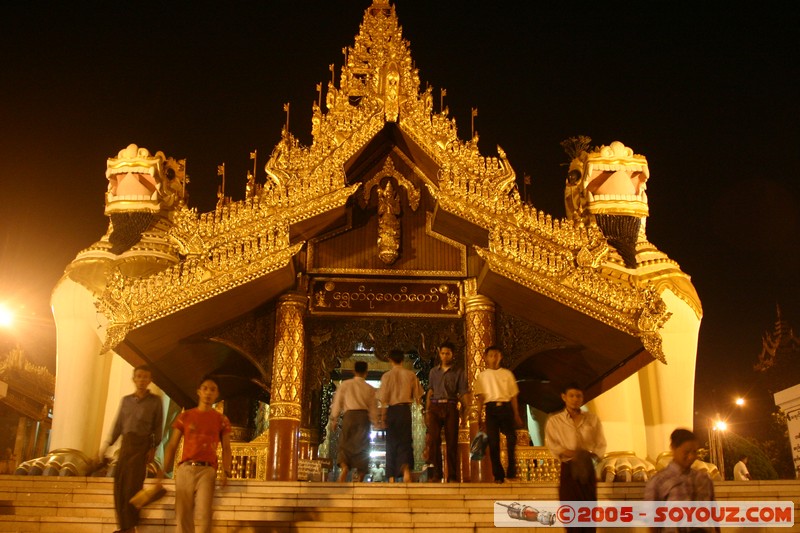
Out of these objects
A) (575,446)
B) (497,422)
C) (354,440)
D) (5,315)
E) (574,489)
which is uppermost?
(5,315)

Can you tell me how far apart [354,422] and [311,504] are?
1.72 m

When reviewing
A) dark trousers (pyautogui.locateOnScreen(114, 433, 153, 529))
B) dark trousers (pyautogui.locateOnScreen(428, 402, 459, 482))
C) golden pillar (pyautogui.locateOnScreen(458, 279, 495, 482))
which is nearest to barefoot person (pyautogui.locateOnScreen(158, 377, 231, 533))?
dark trousers (pyautogui.locateOnScreen(114, 433, 153, 529))

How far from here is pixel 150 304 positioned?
38.5 ft

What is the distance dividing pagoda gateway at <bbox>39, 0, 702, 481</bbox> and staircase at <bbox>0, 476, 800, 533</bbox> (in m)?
2.41

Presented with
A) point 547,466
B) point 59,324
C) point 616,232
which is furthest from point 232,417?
point 616,232

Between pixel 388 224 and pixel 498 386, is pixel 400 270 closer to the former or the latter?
pixel 388 224

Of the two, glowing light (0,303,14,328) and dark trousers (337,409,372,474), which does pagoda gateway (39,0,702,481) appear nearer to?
dark trousers (337,409,372,474)

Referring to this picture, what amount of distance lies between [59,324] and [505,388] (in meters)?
7.47

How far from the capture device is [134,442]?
8.16 m

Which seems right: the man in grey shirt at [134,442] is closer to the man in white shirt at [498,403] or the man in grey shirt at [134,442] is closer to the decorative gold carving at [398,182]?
the man in white shirt at [498,403]

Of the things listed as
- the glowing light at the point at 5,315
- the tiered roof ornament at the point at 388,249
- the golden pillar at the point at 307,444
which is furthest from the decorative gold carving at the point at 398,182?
the glowing light at the point at 5,315

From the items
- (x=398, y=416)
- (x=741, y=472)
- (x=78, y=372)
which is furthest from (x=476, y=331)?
(x=78, y=372)

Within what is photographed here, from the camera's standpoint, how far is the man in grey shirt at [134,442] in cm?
782

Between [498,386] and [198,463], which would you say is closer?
[198,463]
